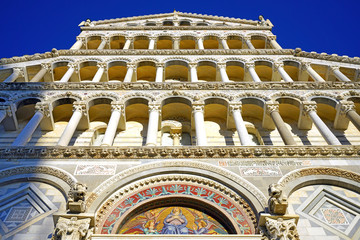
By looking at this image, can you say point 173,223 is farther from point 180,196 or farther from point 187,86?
point 187,86

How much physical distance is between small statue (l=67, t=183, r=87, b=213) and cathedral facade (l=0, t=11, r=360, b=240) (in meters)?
0.03

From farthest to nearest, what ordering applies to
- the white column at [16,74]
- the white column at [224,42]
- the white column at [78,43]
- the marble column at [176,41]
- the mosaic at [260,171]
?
the marble column at [176,41] < the white column at [224,42] < the white column at [78,43] < the white column at [16,74] < the mosaic at [260,171]

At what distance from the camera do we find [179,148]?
11172 millimetres

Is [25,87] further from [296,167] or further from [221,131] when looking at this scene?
[296,167]

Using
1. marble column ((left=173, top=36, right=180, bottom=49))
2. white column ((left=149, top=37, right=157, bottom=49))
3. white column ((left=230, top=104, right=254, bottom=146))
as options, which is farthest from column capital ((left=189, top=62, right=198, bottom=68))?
white column ((left=230, top=104, right=254, bottom=146))

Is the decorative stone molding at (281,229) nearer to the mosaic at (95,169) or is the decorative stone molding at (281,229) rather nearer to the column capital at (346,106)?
the mosaic at (95,169)

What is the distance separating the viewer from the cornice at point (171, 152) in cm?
1105

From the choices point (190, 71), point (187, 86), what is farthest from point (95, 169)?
point (190, 71)

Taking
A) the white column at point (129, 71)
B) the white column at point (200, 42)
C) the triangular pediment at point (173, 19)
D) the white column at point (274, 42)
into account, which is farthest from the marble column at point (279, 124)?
the triangular pediment at point (173, 19)

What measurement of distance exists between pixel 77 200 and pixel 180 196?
2725mm

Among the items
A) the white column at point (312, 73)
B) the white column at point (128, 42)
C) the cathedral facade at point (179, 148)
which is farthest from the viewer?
the white column at point (128, 42)

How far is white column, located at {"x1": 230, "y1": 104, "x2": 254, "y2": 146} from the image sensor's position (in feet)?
39.6

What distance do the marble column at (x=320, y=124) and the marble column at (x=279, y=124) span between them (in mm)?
1122

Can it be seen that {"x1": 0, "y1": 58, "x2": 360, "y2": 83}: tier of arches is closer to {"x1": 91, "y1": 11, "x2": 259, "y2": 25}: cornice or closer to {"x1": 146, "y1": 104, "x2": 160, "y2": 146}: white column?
{"x1": 146, "y1": 104, "x2": 160, "y2": 146}: white column
